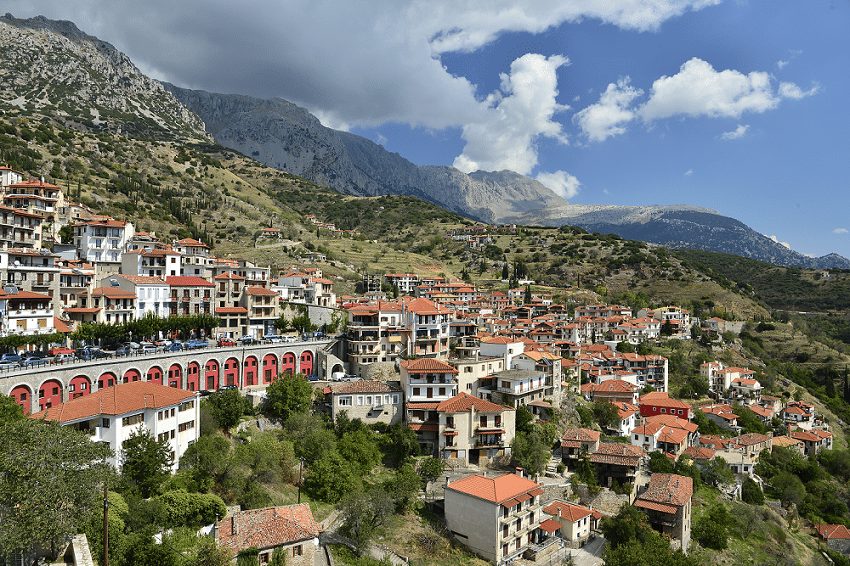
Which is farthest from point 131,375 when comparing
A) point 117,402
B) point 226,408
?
point 117,402

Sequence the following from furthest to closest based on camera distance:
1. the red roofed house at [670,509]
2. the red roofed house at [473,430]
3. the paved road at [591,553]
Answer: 1. the red roofed house at [473,430]
2. the red roofed house at [670,509]
3. the paved road at [591,553]

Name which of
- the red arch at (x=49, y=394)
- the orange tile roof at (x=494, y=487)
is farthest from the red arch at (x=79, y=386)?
the orange tile roof at (x=494, y=487)

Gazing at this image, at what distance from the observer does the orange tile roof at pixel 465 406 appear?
43781 millimetres

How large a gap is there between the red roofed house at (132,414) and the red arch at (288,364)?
15015mm

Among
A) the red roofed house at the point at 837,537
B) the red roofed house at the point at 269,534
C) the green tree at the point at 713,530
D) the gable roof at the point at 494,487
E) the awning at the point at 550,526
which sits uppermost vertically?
the red roofed house at the point at 269,534

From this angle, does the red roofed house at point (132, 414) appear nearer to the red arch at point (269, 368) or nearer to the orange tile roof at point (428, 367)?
the red arch at point (269, 368)

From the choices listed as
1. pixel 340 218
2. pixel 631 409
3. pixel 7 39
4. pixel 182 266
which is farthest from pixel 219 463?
pixel 7 39

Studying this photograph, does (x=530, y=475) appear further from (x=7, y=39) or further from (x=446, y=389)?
(x=7, y=39)

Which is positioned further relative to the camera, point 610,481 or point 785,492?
point 785,492

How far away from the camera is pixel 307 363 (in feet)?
178

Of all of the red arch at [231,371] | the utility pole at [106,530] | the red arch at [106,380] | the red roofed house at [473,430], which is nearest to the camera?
the utility pole at [106,530]

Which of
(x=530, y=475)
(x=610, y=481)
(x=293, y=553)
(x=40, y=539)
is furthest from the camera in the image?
(x=610, y=481)

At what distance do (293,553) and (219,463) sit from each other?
7.93m

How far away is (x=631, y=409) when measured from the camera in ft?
206
